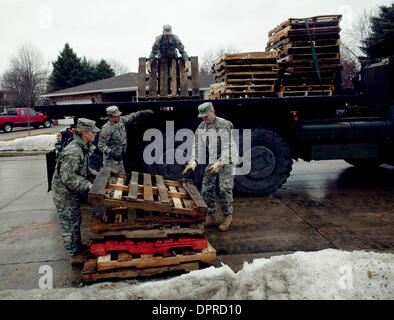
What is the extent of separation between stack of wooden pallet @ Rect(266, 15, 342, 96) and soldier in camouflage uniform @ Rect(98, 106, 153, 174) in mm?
3367

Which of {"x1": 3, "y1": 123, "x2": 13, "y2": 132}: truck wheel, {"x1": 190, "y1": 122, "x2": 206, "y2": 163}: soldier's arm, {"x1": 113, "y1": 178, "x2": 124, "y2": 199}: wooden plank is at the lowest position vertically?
{"x1": 113, "y1": 178, "x2": 124, "y2": 199}: wooden plank

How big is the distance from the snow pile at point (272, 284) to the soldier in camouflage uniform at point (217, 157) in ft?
5.22

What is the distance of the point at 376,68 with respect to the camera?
7617 mm

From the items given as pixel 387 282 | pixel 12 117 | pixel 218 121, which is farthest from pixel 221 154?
pixel 12 117

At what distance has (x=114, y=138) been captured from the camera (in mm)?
6371

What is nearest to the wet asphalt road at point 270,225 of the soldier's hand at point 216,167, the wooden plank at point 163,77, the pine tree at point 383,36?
the soldier's hand at point 216,167

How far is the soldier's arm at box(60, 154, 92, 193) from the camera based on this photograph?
3948 millimetres

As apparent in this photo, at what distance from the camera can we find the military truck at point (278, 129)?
22.6 ft

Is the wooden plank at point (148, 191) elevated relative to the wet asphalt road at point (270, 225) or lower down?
elevated

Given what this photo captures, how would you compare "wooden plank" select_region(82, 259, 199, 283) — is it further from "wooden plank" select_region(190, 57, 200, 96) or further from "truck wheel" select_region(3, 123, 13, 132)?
"truck wheel" select_region(3, 123, 13, 132)

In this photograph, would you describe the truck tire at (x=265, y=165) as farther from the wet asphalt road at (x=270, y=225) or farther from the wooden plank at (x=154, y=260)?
the wooden plank at (x=154, y=260)

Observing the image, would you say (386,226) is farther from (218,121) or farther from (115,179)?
(115,179)

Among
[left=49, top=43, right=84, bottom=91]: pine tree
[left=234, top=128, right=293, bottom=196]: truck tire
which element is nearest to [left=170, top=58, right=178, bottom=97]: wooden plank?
[left=234, top=128, right=293, bottom=196]: truck tire

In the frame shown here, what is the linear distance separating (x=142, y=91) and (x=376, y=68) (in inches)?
200
